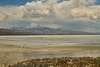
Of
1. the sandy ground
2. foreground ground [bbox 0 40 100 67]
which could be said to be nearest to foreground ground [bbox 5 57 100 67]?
foreground ground [bbox 0 40 100 67]

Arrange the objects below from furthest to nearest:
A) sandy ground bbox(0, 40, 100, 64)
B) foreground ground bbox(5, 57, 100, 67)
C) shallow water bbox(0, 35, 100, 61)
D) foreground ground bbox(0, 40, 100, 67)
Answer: shallow water bbox(0, 35, 100, 61)
sandy ground bbox(0, 40, 100, 64)
foreground ground bbox(0, 40, 100, 67)
foreground ground bbox(5, 57, 100, 67)

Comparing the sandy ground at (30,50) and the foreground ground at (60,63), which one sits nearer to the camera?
the foreground ground at (60,63)

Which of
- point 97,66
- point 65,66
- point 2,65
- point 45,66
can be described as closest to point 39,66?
point 45,66

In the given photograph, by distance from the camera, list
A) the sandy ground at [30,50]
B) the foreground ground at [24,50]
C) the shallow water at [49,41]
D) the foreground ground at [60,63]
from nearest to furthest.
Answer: the foreground ground at [60,63], the foreground ground at [24,50], the sandy ground at [30,50], the shallow water at [49,41]

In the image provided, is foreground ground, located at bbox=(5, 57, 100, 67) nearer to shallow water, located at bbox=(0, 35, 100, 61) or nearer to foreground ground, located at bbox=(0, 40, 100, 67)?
foreground ground, located at bbox=(0, 40, 100, 67)

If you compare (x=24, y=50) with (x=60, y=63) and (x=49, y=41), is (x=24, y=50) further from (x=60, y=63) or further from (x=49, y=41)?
(x=49, y=41)

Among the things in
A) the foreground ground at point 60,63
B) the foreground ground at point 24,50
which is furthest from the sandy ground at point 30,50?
the foreground ground at point 60,63

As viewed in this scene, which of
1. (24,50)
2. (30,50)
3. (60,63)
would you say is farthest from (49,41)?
(60,63)

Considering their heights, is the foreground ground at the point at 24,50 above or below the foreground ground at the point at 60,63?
below

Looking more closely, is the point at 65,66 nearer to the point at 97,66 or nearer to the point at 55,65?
the point at 55,65

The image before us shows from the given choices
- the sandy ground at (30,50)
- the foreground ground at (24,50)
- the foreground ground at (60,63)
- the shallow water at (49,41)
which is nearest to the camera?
the foreground ground at (60,63)

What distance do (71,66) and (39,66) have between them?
2.80 metres

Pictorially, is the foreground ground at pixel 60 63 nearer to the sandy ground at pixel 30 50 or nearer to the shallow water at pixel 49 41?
the sandy ground at pixel 30 50

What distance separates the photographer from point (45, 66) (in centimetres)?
1033
